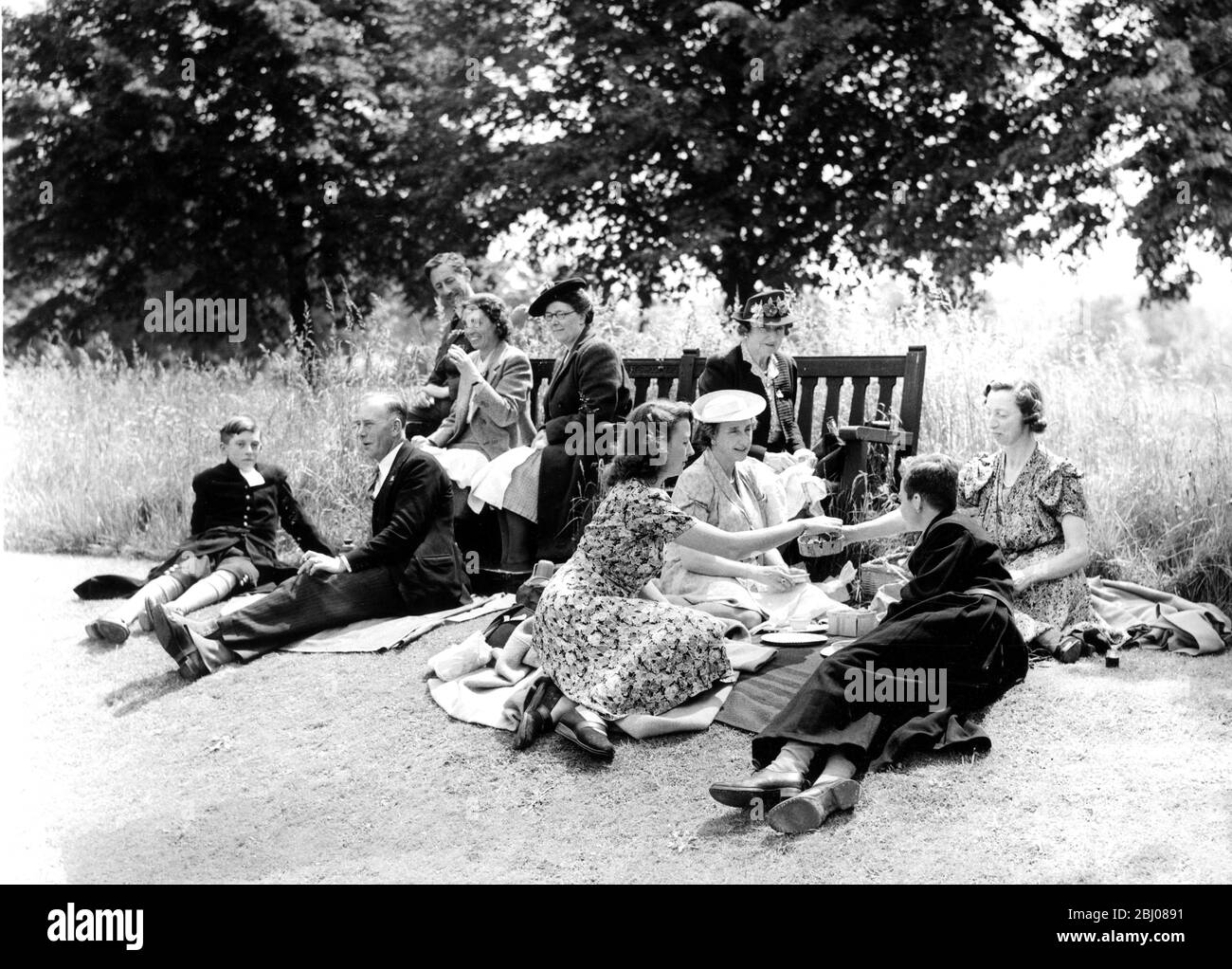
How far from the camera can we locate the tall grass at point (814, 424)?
7.83 m

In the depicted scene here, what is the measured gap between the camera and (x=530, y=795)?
5.23 meters

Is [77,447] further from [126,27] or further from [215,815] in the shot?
[126,27]

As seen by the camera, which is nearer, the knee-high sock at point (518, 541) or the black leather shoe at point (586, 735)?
the black leather shoe at point (586, 735)

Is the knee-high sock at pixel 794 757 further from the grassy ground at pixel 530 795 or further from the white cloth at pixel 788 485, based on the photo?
the white cloth at pixel 788 485

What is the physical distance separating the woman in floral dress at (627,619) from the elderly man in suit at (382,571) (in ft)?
5.46

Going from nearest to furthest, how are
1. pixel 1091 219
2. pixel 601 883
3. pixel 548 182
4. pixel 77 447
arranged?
pixel 601 883, pixel 77 447, pixel 1091 219, pixel 548 182

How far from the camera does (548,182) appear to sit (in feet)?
60.7

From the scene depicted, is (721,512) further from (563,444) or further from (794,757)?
(794,757)

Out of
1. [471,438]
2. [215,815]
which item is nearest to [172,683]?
[215,815]

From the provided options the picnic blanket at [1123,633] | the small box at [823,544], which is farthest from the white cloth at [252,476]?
the picnic blanket at [1123,633]

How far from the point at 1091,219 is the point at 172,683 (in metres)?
13.2

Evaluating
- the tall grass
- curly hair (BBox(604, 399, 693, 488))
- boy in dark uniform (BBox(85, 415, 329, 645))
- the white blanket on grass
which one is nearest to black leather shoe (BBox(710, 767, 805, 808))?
curly hair (BBox(604, 399, 693, 488))

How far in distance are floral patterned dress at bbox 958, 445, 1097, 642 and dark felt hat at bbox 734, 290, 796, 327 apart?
1.60m

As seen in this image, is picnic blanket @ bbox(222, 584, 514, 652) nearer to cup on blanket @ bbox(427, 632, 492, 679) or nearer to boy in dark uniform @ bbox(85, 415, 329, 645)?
cup on blanket @ bbox(427, 632, 492, 679)
